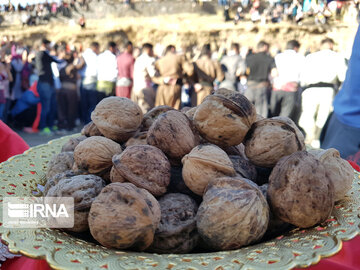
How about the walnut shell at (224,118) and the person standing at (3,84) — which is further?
the person standing at (3,84)

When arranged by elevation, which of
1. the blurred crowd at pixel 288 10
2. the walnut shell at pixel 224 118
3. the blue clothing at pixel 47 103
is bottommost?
the blue clothing at pixel 47 103

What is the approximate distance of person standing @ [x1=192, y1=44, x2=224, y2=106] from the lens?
613cm

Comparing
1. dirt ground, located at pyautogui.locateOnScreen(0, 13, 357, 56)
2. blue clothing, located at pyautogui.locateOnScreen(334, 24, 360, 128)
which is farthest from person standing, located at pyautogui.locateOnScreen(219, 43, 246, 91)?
dirt ground, located at pyautogui.locateOnScreen(0, 13, 357, 56)

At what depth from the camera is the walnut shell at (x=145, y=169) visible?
1209mm

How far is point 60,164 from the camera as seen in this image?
5.03ft

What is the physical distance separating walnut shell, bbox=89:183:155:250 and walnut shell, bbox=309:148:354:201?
0.68m

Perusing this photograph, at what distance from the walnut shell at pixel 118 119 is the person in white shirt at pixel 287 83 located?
457cm

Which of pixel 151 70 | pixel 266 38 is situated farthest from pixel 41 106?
pixel 266 38

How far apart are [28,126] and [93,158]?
21.2 feet

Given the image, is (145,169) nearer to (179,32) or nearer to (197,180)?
(197,180)

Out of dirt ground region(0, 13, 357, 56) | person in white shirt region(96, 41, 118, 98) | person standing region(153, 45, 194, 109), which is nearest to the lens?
person standing region(153, 45, 194, 109)

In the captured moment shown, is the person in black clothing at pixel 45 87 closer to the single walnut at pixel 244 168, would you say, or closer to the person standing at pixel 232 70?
the person standing at pixel 232 70

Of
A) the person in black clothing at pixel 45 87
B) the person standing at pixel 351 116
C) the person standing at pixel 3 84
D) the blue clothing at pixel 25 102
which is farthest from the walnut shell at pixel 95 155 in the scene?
the blue clothing at pixel 25 102

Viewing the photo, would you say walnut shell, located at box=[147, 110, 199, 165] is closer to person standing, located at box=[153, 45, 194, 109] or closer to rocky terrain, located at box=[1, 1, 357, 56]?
person standing, located at box=[153, 45, 194, 109]
